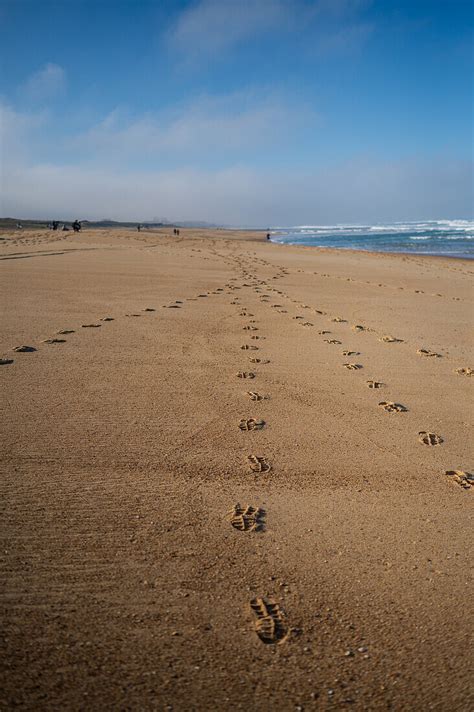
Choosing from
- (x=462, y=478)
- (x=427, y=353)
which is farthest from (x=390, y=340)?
(x=462, y=478)

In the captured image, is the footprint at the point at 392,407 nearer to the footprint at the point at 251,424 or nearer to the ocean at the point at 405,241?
the footprint at the point at 251,424

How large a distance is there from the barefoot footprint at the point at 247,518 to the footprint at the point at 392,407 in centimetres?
194

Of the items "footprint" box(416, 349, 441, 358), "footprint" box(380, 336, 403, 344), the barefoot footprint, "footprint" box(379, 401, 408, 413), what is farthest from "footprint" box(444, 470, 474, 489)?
"footprint" box(380, 336, 403, 344)

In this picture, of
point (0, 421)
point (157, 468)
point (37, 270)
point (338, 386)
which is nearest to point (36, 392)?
point (0, 421)

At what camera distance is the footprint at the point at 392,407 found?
4.17 meters

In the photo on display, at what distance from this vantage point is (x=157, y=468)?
3.03 m

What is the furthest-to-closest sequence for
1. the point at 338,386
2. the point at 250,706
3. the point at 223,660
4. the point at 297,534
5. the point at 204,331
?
the point at 204,331 → the point at 338,386 → the point at 297,534 → the point at 223,660 → the point at 250,706

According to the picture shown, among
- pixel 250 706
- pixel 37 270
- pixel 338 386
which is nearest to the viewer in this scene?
pixel 250 706

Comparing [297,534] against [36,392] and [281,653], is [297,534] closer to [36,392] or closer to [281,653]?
[281,653]

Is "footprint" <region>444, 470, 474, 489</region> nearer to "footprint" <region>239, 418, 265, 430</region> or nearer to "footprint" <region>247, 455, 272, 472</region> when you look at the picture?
"footprint" <region>247, 455, 272, 472</region>

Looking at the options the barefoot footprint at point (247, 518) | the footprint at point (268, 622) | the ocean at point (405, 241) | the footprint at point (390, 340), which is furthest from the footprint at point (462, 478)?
the ocean at point (405, 241)

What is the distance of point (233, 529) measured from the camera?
2502mm

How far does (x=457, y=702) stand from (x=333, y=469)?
5.08 feet

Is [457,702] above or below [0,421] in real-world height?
below
